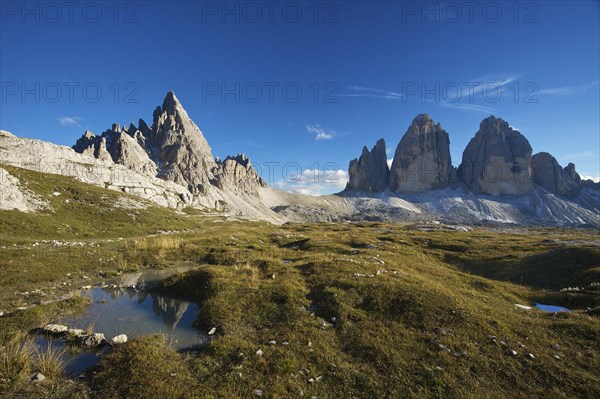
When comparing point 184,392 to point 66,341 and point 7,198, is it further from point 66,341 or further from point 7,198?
point 7,198

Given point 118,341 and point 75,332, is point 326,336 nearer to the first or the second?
point 118,341

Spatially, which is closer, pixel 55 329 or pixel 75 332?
pixel 75 332

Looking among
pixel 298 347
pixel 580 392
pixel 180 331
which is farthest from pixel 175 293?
pixel 580 392

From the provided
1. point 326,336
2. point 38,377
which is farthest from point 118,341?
point 326,336

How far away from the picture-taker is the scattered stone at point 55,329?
1316 centimetres

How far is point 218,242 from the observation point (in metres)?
43.9

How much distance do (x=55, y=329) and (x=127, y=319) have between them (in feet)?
10.7

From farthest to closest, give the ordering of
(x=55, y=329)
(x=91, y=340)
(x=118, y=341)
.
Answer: (x=55, y=329), (x=91, y=340), (x=118, y=341)

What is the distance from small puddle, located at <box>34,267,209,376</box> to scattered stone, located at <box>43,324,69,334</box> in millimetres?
279

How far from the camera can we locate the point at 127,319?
622 inches

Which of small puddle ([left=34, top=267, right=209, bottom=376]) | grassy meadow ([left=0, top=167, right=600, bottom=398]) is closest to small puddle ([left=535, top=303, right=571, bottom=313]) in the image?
grassy meadow ([left=0, top=167, right=600, bottom=398])

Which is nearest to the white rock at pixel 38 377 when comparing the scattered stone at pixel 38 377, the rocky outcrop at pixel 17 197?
the scattered stone at pixel 38 377

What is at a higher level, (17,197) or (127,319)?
(17,197)

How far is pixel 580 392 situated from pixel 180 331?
1696 centimetres
